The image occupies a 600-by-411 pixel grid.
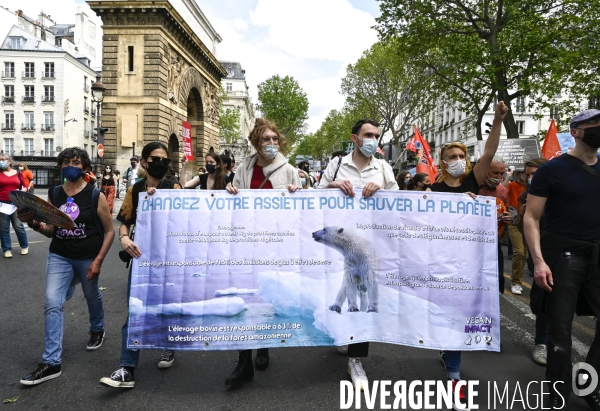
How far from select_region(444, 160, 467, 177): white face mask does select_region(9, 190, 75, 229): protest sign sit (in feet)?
10.0

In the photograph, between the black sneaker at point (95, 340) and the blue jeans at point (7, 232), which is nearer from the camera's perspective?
the black sneaker at point (95, 340)

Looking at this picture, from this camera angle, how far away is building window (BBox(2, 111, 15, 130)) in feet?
174

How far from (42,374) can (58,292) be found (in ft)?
2.04

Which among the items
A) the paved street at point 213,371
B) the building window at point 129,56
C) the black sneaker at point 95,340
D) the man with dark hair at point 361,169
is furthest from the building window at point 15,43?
the man with dark hair at point 361,169

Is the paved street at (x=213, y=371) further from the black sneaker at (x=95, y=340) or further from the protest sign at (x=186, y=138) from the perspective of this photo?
the protest sign at (x=186, y=138)

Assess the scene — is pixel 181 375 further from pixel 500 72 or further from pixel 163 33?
pixel 163 33

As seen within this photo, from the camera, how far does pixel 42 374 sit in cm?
372

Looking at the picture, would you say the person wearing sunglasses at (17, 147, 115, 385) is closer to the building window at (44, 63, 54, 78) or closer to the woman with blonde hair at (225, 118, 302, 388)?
the woman with blonde hair at (225, 118, 302, 388)

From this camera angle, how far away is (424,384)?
3.81 m

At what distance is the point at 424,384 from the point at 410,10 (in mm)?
18619

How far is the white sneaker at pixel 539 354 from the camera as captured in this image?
4248 mm

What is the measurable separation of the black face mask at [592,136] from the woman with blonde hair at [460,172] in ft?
1.80

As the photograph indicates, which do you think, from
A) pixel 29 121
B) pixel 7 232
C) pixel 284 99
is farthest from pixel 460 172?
pixel 284 99

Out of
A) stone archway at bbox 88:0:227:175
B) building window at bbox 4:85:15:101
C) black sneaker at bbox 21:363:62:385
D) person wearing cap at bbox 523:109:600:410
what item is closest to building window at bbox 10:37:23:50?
building window at bbox 4:85:15:101
